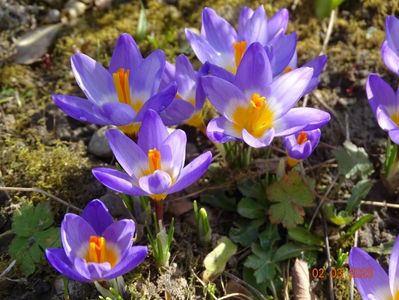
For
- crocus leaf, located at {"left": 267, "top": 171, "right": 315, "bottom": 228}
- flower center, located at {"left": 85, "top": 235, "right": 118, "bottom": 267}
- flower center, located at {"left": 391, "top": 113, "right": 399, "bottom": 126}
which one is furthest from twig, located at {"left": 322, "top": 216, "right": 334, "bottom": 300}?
flower center, located at {"left": 85, "top": 235, "right": 118, "bottom": 267}

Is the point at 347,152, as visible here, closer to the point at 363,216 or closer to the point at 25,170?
the point at 363,216

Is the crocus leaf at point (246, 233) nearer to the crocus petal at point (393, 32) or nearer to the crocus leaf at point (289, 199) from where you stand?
the crocus leaf at point (289, 199)

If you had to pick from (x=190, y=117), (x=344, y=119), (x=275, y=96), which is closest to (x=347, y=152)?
(x=344, y=119)

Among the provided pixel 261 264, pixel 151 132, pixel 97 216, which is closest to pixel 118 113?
pixel 151 132

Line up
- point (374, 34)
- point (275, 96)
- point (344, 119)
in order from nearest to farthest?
point (275, 96), point (344, 119), point (374, 34)

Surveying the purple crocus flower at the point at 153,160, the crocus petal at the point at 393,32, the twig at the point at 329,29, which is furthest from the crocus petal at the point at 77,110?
the twig at the point at 329,29

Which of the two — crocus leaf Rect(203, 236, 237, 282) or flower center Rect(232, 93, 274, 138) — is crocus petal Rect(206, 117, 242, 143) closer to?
flower center Rect(232, 93, 274, 138)
